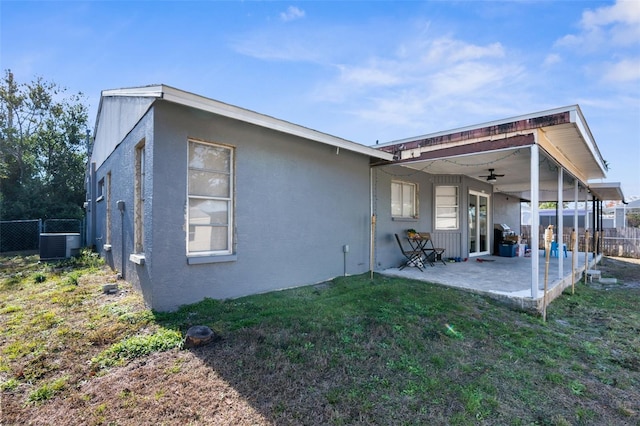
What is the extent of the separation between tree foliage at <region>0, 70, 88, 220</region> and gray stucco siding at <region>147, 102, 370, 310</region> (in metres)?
15.9

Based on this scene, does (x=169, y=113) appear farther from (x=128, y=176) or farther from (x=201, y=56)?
(x=201, y=56)

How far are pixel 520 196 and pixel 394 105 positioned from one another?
1003 centimetres

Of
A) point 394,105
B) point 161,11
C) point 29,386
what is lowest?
point 29,386

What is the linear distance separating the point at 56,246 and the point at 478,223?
13.7 m

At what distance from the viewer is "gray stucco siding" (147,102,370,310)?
4.32 m

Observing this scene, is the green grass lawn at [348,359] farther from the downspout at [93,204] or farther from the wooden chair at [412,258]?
the downspout at [93,204]

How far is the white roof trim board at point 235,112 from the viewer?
13.1 ft

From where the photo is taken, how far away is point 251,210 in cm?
523

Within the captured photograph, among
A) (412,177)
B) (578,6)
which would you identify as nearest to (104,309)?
(412,177)

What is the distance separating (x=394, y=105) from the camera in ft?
31.2

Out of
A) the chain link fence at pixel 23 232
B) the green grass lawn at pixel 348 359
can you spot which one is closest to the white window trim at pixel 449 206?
the green grass lawn at pixel 348 359

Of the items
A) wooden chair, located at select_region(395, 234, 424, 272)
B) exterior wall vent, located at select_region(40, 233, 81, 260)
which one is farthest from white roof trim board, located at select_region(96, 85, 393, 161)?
exterior wall vent, located at select_region(40, 233, 81, 260)

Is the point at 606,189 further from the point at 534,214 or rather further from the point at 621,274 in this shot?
the point at 534,214

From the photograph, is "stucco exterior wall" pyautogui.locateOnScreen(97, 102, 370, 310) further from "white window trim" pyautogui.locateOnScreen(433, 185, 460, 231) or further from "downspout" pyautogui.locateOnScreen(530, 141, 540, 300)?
"downspout" pyautogui.locateOnScreen(530, 141, 540, 300)
